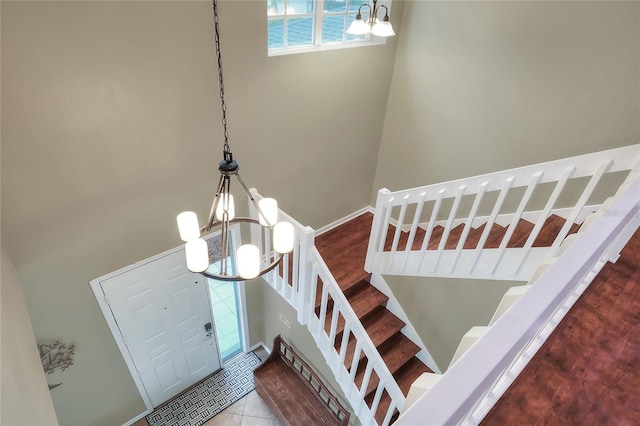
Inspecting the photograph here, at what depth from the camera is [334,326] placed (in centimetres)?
313

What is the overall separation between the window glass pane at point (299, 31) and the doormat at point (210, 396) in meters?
3.99

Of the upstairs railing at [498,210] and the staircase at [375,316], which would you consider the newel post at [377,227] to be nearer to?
the upstairs railing at [498,210]

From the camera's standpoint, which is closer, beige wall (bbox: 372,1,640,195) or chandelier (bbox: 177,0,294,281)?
chandelier (bbox: 177,0,294,281)

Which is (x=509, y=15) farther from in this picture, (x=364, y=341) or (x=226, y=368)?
(x=226, y=368)

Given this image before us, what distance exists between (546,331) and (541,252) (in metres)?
1.26

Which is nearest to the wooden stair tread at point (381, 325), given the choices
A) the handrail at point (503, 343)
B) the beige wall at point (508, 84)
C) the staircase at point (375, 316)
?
the staircase at point (375, 316)

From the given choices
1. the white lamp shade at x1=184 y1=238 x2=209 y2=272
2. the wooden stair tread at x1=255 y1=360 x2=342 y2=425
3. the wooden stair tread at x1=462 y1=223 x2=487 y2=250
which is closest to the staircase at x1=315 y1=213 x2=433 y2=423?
the wooden stair tread at x1=255 y1=360 x2=342 y2=425

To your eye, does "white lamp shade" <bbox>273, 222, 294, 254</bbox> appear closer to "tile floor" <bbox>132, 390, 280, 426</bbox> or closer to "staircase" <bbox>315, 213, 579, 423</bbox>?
"staircase" <bbox>315, 213, 579, 423</bbox>

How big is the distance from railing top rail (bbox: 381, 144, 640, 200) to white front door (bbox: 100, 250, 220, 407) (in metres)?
2.64

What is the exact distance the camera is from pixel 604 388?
137 centimetres

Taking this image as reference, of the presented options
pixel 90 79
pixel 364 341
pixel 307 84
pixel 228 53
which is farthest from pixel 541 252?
pixel 90 79

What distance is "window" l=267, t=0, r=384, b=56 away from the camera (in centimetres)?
310

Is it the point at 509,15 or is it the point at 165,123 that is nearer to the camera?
the point at 165,123

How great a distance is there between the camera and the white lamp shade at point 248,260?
1.73 m
